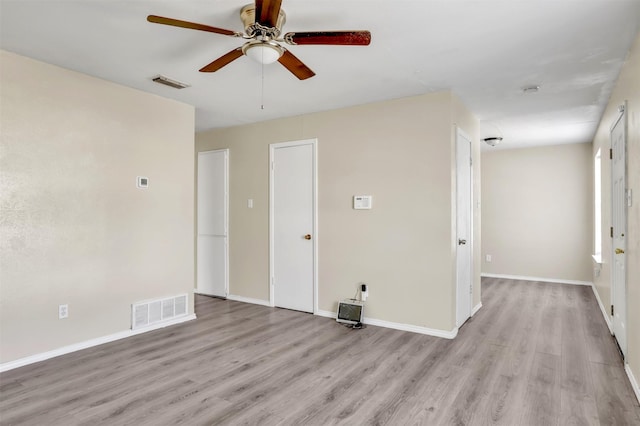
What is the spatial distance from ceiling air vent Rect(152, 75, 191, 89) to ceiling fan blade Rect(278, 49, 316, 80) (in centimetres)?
150

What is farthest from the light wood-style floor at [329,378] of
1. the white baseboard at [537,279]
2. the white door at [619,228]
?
the white baseboard at [537,279]

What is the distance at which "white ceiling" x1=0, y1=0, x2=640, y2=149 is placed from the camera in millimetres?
2246

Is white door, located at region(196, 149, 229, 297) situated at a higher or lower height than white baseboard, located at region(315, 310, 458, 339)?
higher

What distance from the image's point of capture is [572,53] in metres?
2.83

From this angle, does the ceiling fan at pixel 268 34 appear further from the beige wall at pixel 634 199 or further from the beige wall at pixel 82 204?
the beige wall at pixel 634 199

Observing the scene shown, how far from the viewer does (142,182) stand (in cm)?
382

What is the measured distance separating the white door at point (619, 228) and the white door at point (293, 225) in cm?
299

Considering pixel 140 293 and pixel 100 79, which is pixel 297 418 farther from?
pixel 100 79

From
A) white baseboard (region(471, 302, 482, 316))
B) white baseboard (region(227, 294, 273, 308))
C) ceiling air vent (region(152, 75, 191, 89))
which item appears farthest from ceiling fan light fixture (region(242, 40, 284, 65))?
white baseboard (region(471, 302, 482, 316))

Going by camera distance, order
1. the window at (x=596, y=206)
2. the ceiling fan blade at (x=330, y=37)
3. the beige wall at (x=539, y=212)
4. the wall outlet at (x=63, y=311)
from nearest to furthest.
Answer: the ceiling fan blade at (x=330, y=37)
the wall outlet at (x=63, y=311)
the window at (x=596, y=206)
the beige wall at (x=539, y=212)

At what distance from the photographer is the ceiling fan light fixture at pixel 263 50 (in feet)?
7.32

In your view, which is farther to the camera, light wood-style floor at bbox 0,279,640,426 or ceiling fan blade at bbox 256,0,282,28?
light wood-style floor at bbox 0,279,640,426

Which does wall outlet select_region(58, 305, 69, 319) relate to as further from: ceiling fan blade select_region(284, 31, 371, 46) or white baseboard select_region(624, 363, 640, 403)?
white baseboard select_region(624, 363, 640, 403)

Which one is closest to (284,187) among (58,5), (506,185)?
(58,5)
